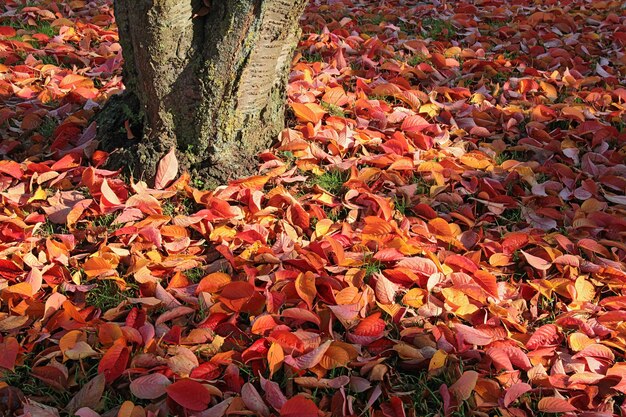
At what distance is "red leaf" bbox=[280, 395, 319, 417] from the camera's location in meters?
1.82

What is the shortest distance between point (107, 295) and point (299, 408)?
3.03 feet

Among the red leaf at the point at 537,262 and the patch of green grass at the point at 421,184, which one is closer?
the red leaf at the point at 537,262

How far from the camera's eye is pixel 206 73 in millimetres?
2656

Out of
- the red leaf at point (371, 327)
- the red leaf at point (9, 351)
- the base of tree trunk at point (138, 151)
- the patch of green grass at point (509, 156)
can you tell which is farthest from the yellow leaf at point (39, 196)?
the patch of green grass at point (509, 156)

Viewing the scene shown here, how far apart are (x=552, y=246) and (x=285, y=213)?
1.14 m

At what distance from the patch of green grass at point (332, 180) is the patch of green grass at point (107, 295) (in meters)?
1.01

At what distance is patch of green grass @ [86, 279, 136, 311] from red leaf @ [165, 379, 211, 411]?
1.75 feet

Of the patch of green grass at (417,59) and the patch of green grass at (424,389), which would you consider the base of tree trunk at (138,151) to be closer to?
the patch of green grass at (424,389)

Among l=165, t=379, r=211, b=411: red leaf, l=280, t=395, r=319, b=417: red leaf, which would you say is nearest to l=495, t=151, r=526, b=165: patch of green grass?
l=280, t=395, r=319, b=417: red leaf

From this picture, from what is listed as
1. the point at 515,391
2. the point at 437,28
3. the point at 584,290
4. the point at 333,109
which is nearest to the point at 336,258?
the point at 515,391

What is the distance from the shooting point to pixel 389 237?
2.54m

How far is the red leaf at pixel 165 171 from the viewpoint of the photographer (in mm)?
2756

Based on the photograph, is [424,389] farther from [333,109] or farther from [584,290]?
[333,109]

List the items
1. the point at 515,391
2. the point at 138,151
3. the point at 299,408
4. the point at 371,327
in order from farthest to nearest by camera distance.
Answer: the point at 138,151 < the point at 371,327 < the point at 515,391 < the point at 299,408
